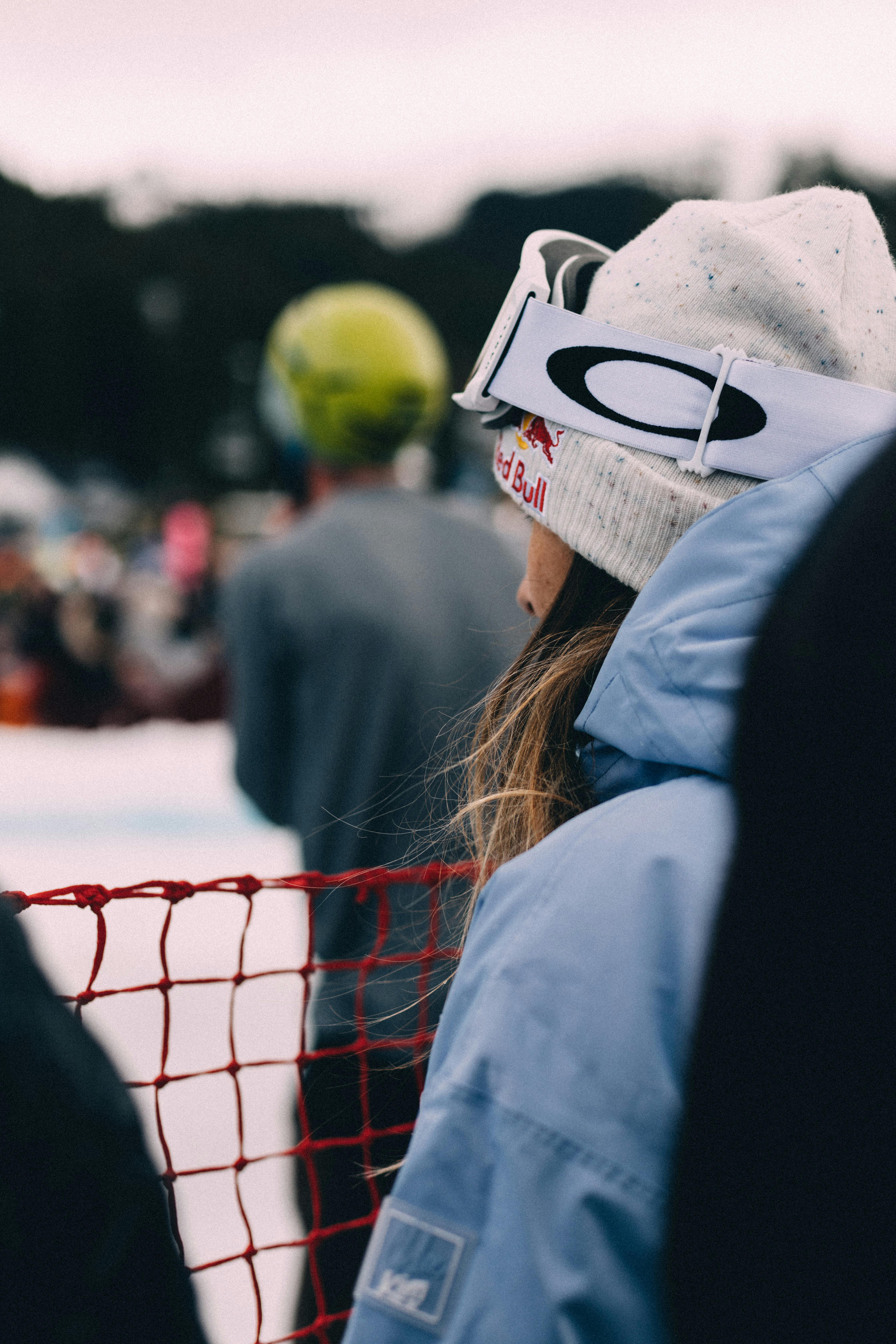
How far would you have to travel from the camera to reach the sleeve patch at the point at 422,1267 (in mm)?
671

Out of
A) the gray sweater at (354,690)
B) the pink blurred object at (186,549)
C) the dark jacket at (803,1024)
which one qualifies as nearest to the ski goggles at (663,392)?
the dark jacket at (803,1024)

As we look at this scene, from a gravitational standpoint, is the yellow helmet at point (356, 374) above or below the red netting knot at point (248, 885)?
above

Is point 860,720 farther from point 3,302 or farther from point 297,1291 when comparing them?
point 3,302

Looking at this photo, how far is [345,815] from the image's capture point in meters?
1.90

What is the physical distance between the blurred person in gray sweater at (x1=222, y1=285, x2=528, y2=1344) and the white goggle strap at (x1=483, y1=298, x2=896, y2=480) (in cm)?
77

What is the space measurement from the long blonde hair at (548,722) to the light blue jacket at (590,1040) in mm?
250

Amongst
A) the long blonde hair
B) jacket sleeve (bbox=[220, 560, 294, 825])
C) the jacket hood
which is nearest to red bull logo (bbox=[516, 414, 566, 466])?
the long blonde hair

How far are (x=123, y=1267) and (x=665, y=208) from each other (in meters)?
1.11

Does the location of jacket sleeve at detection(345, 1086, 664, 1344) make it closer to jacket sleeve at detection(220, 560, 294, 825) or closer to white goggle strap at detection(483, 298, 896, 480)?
white goggle strap at detection(483, 298, 896, 480)

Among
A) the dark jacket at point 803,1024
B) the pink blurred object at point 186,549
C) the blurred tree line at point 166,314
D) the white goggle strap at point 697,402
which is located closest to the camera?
the dark jacket at point 803,1024

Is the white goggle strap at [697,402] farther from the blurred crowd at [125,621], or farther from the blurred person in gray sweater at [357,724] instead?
the blurred crowd at [125,621]

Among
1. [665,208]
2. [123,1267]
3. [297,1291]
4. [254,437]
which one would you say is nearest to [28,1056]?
[123,1267]

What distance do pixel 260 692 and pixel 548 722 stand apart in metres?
1.07

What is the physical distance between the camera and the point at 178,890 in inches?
53.7
